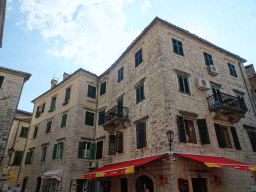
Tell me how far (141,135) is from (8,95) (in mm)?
12556

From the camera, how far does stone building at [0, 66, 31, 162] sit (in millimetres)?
14641

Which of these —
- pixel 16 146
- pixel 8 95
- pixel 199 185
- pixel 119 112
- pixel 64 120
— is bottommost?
pixel 199 185

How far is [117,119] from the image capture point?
12828 mm

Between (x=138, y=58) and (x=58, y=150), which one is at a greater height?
(x=138, y=58)

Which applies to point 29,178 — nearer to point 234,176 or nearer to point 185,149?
point 185,149

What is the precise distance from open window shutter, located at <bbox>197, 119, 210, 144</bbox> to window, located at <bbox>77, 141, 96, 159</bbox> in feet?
30.3

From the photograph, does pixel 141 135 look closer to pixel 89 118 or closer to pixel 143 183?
pixel 143 183

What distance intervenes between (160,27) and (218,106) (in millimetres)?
6773

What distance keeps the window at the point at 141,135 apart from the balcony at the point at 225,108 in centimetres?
461

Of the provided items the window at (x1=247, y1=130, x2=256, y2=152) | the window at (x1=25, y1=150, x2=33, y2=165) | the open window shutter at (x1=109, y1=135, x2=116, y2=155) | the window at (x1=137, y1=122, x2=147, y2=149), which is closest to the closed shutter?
the open window shutter at (x1=109, y1=135, x2=116, y2=155)

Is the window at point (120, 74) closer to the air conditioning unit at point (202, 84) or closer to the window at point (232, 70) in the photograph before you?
the air conditioning unit at point (202, 84)

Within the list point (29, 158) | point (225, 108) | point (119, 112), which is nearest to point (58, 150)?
point (29, 158)

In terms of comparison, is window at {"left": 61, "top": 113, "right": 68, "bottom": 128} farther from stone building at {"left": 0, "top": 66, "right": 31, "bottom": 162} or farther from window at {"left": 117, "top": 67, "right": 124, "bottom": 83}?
window at {"left": 117, "top": 67, "right": 124, "bottom": 83}

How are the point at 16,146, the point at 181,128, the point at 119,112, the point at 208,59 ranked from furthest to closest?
the point at 16,146 → the point at 208,59 → the point at 119,112 → the point at 181,128
